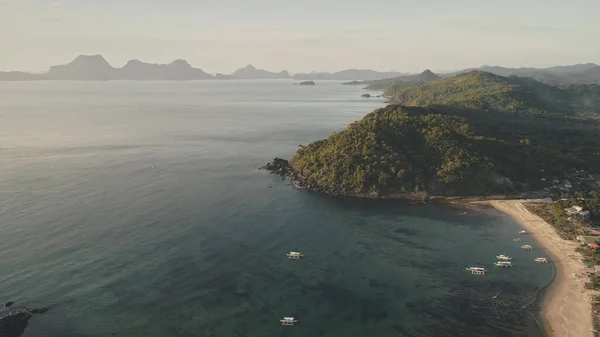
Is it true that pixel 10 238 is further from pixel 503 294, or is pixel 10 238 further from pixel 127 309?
pixel 503 294

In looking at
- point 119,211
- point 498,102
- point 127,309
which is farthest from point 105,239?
point 498,102

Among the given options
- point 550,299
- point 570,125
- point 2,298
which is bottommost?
point 550,299

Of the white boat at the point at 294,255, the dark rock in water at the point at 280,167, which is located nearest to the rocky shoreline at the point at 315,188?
the dark rock in water at the point at 280,167

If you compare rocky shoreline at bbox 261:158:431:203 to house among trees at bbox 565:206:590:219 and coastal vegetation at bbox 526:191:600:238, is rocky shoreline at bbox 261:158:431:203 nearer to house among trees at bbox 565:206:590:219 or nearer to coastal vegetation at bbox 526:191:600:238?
coastal vegetation at bbox 526:191:600:238

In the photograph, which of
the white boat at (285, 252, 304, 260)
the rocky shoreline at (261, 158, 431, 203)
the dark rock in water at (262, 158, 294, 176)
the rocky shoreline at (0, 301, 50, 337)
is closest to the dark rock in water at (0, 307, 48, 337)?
the rocky shoreline at (0, 301, 50, 337)

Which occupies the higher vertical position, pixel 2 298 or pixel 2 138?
pixel 2 138

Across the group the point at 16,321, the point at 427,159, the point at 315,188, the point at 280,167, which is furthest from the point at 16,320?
the point at 427,159
